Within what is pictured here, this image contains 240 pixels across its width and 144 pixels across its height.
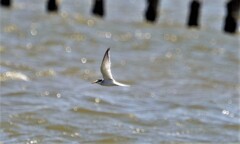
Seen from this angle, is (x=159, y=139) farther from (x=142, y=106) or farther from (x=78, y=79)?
(x=78, y=79)

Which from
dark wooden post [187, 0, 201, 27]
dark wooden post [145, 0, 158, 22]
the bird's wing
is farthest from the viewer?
dark wooden post [145, 0, 158, 22]

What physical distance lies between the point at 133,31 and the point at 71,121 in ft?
28.7

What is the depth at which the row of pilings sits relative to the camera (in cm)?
2033

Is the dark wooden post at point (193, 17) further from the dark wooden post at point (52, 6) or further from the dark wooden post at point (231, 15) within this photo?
the dark wooden post at point (52, 6)

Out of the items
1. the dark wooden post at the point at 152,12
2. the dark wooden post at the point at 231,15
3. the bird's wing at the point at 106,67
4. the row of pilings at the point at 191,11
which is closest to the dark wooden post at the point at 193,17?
the row of pilings at the point at 191,11

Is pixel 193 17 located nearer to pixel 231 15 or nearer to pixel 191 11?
pixel 191 11

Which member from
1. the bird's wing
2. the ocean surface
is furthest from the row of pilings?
the bird's wing

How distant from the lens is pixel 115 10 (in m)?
25.0

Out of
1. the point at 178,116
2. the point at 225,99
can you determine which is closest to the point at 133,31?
the point at 225,99

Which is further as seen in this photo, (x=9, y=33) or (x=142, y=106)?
(x=9, y=33)

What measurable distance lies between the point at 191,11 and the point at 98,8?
101 inches

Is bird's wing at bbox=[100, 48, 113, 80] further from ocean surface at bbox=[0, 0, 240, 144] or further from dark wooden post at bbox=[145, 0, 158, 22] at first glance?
dark wooden post at bbox=[145, 0, 158, 22]

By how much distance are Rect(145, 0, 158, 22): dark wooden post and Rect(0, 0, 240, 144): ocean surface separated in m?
0.22

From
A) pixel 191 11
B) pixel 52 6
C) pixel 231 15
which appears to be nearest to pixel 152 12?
pixel 191 11
